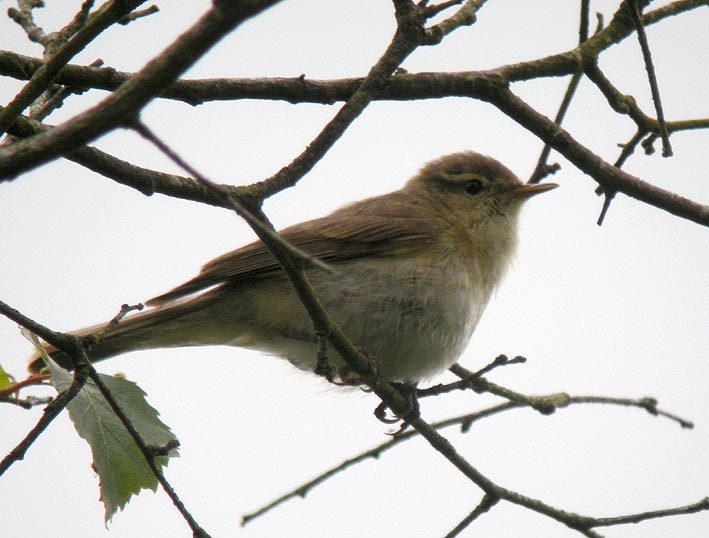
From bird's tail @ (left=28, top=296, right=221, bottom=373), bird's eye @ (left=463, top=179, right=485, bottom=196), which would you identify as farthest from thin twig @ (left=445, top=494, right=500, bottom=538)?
bird's eye @ (left=463, top=179, right=485, bottom=196)

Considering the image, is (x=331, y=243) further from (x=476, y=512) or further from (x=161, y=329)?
(x=476, y=512)

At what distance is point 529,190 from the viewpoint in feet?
19.0

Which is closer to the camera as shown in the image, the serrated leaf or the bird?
the serrated leaf

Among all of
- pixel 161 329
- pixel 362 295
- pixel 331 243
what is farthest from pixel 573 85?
pixel 161 329

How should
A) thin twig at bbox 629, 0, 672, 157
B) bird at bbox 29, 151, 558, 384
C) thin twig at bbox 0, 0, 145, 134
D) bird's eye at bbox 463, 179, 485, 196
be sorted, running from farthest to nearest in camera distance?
1. bird's eye at bbox 463, 179, 485, 196
2. bird at bbox 29, 151, 558, 384
3. thin twig at bbox 629, 0, 672, 157
4. thin twig at bbox 0, 0, 145, 134

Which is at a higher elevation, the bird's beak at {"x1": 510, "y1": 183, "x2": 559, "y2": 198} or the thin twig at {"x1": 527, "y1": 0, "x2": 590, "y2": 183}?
the bird's beak at {"x1": 510, "y1": 183, "x2": 559, "y2": 198}

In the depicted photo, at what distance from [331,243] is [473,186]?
4.40 ft

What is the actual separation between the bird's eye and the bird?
346mm

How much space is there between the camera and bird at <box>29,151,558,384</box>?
15.5 feet

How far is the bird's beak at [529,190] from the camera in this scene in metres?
5.76

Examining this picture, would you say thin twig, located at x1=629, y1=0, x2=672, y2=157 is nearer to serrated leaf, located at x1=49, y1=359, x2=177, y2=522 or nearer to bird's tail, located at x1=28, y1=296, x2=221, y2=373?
serrated leaf, located at x1=49, y1=359, x2=177, y2=522

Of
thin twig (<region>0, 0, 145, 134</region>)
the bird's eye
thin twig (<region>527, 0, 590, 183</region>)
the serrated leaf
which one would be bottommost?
the serrated leaf

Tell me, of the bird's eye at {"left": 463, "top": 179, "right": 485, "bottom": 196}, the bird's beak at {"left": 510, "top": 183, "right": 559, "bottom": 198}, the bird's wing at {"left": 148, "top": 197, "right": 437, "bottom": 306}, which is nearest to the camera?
the bird's wing at {"left": 148, "top": 197, "right": 437, "bottom": 306}

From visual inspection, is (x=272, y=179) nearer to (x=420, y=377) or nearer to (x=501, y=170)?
(x=420, y=377)
